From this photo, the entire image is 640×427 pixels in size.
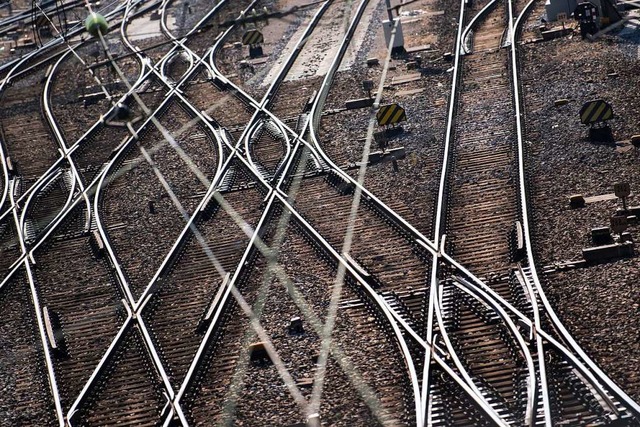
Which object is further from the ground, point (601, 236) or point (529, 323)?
point (529, 323)

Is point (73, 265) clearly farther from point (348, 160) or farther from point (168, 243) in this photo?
point (348, 160)

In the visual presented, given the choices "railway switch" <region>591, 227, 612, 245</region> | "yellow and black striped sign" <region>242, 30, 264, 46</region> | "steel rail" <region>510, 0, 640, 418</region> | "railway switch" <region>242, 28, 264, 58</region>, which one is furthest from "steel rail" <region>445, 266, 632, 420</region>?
"yellow and black striped sign" <region>242, 30, 264, 46</region>

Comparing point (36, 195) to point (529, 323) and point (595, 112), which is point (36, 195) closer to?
point (595, 112)

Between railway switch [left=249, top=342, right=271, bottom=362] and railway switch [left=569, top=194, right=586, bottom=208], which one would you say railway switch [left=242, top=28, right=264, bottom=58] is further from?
railway switch [left=249, top=342, right=271, bottom=362]

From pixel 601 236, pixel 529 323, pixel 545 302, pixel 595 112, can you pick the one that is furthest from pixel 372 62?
pixel 529 323

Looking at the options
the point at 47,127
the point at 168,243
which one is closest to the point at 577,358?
the point at 168,243

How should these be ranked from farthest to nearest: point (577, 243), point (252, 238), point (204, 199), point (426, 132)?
point (426, 132)
point (204, 199)
point (252, 238)
point (577, 243)
